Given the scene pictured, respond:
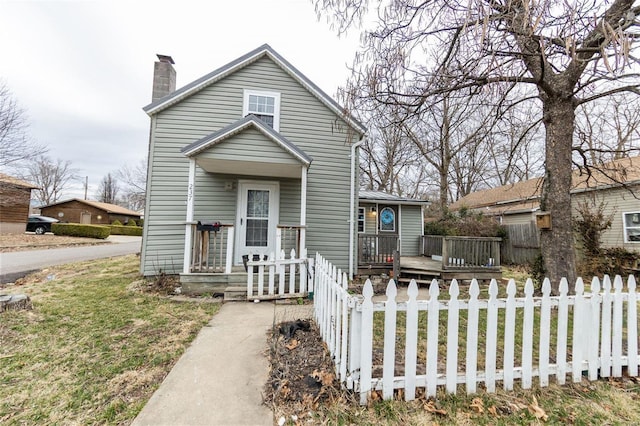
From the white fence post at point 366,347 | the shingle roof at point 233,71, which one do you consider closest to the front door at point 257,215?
the shingle roof at point 233,71

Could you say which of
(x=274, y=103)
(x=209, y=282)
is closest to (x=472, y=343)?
(x=209, y=282)

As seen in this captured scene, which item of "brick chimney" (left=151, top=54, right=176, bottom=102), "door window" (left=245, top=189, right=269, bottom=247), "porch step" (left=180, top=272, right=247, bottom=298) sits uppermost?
"brick chimney" (left=151, top=54, right=176, bottom=102)

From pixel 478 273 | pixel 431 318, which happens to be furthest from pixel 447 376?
pixel 478 273

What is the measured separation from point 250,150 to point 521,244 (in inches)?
476

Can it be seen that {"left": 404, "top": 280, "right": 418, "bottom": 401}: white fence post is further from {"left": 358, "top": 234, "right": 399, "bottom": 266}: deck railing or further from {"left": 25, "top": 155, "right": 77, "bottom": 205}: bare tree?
{"left": 25, "top": 155, "right": 77, "bottom": 205}: bare tree

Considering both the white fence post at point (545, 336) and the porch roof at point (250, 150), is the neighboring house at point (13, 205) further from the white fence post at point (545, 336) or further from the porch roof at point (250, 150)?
the white fence post at point (545, 336)

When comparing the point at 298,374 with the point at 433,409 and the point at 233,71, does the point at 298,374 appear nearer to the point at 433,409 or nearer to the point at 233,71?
the point at 433,409

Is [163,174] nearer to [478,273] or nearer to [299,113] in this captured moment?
[299,113]

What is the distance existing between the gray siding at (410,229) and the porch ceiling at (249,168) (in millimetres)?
7589

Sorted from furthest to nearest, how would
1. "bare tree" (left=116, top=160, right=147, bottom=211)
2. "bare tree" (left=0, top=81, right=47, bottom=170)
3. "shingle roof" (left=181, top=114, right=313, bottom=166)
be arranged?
"bare tree" (left=116, top=160, right=147, bottom=211), "bare tree" (left=0, top=81, right=47, bottom=170), "shingle roof" (left=181, top=114, right=313, bottom=166)

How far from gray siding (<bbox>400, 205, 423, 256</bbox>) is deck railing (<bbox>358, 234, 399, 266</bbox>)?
5.19 m

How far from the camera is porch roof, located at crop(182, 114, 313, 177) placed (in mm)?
6094

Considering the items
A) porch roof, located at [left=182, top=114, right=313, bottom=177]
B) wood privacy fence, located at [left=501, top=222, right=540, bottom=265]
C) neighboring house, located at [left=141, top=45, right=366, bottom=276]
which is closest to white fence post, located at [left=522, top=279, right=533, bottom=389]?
neighboring house, located at [left=141, top=45, right=366, bottom=276]

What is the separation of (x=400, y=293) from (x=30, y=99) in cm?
2508
